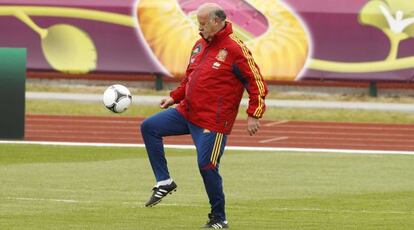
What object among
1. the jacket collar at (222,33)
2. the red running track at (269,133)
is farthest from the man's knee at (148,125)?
the red running track at (269,133)

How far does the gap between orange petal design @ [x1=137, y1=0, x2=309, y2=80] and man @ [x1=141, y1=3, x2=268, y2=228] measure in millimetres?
20573

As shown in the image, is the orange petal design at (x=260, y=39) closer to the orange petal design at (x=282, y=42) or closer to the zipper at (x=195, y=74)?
the orange petal design at (x=282, y=42)

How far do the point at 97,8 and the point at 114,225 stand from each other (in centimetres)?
2196

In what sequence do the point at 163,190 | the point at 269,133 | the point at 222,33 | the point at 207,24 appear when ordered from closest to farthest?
the point at 207,24, the point at 222,33, the point at 163,190, the point at 269,133

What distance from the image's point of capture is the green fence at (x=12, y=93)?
24906 mm

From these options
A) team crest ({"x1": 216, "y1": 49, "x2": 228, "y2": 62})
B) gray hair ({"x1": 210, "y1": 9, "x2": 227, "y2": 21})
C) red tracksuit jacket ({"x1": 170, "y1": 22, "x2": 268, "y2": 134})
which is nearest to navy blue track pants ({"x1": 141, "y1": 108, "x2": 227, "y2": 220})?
red tracksuit jacket ({"x1": 170, "y1": 22, "x2": 268, "y2": 134})

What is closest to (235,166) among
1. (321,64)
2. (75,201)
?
(75,201)

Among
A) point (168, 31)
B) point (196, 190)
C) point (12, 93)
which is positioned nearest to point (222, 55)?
point (196, 190)

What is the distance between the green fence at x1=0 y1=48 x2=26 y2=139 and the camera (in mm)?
24906

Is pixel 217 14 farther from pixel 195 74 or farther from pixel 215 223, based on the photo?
pixel 215 223

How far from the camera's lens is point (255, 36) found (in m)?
33.8

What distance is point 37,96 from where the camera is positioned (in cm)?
3372

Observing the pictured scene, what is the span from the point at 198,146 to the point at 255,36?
20.9 meters

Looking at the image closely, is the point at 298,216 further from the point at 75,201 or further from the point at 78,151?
the point at 78,151
